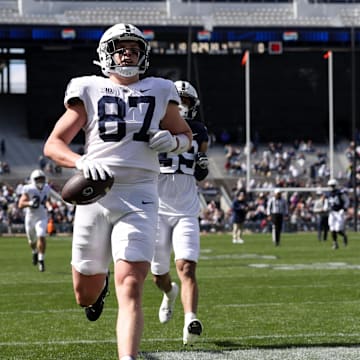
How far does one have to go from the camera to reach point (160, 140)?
5.70 m

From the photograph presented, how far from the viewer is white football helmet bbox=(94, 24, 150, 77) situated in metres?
5.89

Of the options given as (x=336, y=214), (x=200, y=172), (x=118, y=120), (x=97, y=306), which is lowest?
(x=336, y=214)

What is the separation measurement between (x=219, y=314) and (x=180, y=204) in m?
1.74

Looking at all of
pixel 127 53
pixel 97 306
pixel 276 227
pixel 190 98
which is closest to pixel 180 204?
pixel 190 98

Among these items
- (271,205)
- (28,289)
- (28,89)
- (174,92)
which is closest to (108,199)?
(174,92)

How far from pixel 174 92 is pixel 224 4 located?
1749 inches

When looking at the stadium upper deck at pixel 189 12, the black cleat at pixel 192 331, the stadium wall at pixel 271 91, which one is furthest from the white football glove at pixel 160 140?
the stadium upper deck at pixel 189 12

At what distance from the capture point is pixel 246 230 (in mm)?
36844

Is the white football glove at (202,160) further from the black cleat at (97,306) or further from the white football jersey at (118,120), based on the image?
the white football jersey at (118,120)

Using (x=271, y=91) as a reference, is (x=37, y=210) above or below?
below

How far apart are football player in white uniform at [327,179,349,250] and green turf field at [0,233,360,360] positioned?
18.8ft

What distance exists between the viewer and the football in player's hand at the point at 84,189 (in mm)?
5398

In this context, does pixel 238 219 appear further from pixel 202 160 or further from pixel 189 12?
pixel 189 12

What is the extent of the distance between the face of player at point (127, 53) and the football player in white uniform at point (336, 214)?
17.5 metres
